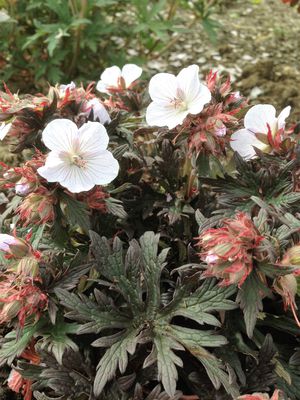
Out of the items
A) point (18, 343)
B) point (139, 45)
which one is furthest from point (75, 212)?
point (139, 45)

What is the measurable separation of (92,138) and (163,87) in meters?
0.27

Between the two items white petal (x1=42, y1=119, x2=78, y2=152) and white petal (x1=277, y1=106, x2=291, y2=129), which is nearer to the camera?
white petal (x1=42, y1=119, x2=78, y2=152)

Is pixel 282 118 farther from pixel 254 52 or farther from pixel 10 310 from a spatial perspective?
pixel 254 52

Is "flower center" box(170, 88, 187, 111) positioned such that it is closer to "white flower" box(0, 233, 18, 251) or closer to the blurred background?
"white flower" box(0, 233, 18, 251)

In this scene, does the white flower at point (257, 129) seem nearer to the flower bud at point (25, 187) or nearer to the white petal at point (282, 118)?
the white petal at point (282, 118)

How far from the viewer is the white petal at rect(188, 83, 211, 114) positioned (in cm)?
133

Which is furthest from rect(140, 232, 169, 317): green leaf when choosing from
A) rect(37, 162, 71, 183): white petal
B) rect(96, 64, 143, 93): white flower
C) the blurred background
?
the blurred background

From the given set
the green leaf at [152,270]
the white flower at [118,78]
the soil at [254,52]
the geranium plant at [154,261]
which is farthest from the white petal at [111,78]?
the soil at [254,52]

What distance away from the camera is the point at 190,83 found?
1405 mm

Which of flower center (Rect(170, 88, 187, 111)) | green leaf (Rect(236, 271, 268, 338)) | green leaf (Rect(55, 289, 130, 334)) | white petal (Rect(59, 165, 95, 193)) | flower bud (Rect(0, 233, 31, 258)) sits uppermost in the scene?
flower center (Rect(170, 88, 187, 111))

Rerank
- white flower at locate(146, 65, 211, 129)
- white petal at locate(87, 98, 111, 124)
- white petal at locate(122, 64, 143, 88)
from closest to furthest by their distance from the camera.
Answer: white flower at locate(146, 65, 211, 129), white petal at locate(87, 98, 111, 124), white petal at locate(122, 64, 143, 88)

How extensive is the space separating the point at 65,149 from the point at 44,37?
1846mm

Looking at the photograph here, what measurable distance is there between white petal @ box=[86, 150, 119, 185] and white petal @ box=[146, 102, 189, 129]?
171 mm

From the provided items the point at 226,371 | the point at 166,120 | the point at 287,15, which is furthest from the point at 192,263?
the point at 287,15
